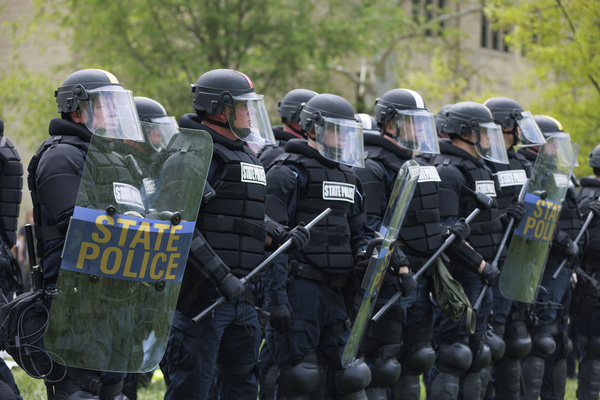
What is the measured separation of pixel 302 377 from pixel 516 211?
7.98 feet

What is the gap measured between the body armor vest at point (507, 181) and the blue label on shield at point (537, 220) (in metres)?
0.19

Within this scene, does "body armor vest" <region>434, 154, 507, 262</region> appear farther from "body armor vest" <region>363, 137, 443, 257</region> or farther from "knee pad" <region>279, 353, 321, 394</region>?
"knee pad" <region>279, 353, 321, 394</region>

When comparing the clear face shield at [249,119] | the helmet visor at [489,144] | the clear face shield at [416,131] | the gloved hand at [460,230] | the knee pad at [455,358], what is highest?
the clear face shield at [249,119]

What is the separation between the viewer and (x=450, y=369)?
646cm

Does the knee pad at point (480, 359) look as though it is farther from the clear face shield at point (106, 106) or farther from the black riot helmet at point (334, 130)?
the clear face shield at point (106, 106)

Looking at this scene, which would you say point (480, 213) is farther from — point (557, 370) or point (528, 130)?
point (557, 370)

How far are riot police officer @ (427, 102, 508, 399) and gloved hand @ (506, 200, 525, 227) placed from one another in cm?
11

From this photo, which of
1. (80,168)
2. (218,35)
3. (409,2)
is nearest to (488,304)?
(80,168)

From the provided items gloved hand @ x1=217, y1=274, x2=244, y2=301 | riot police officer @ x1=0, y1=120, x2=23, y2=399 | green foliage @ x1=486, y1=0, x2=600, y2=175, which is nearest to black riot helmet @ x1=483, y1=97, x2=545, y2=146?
gloved hand @ x1=217, y1=274, x2=244, y2=301

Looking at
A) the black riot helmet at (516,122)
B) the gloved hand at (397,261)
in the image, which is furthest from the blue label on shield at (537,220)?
the gloved hand at (397,261)

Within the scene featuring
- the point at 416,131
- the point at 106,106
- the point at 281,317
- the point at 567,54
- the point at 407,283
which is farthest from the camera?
the point at 567,54

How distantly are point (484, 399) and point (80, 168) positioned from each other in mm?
4747

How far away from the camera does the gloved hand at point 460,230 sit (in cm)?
629

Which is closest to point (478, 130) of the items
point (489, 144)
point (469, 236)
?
point (489, 144)
